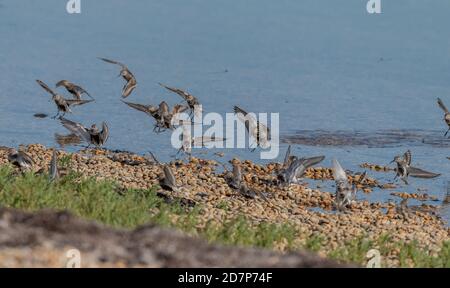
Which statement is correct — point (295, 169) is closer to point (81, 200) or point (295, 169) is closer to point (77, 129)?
point (77, 129)

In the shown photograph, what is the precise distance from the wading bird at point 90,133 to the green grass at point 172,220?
285cm

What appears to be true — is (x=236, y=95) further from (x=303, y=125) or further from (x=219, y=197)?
(x=219, y=197)

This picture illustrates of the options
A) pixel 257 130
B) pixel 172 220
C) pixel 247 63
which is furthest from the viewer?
pixel 247 63

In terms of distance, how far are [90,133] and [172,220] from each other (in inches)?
151

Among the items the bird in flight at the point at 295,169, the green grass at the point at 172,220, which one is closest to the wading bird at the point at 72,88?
the bird in flight at the point at 295,169

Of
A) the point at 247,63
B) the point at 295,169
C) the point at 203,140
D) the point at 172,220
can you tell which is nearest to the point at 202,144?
the point at 203,140

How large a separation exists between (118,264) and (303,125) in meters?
9.48

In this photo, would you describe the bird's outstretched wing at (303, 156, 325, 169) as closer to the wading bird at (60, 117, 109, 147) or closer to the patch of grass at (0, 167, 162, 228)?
the wading bird at (60, 117, 109, 147)

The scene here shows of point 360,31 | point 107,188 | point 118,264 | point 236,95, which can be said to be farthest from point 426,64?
point 118,264

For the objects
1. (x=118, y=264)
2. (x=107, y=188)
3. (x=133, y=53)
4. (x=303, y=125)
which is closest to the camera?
(x=118, y=264)

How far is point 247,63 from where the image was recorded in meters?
20.4

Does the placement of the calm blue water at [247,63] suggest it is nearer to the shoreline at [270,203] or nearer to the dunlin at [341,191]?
the shoreline at [270,203]

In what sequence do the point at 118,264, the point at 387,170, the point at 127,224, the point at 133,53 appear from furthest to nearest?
1. the point at 133,53
2. the point at 387,170
3. the point at 127,224
4. the point at 118,264

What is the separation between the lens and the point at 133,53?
802 inches
